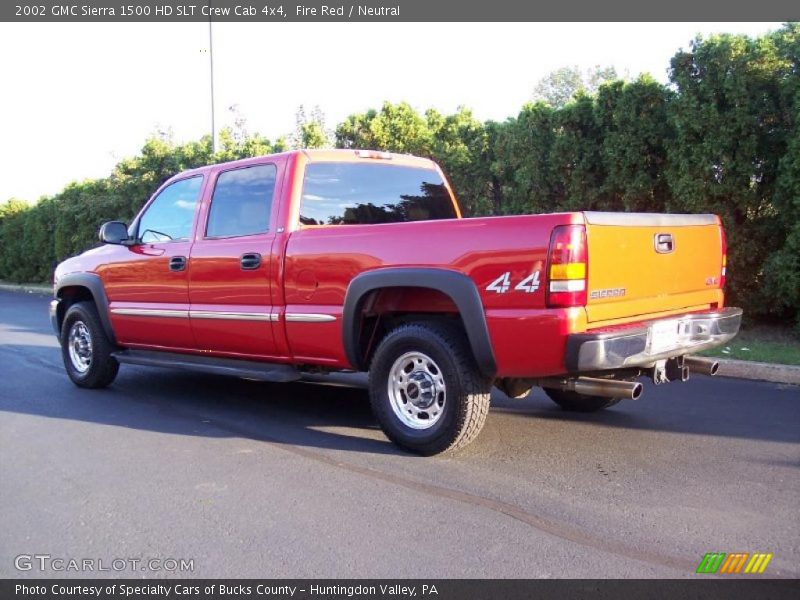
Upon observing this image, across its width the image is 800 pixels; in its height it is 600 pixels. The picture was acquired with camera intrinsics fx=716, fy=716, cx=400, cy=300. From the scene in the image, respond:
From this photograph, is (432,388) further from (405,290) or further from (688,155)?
(688,155)

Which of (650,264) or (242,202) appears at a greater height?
(242,202)

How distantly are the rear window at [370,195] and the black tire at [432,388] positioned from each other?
131cm

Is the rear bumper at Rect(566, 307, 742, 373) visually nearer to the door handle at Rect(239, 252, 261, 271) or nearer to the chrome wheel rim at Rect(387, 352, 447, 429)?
the chrome wheel rim at Rect(387, 352, 447, 429)

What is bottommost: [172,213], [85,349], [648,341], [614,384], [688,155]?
[85,349]

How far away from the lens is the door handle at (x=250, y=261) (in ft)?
17.9

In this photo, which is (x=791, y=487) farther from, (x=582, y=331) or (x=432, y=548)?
(x=432, y=548)

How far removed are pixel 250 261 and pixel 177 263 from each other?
1.00 metres

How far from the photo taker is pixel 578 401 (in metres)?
5.87

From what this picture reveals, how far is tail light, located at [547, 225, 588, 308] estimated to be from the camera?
397 centimetres

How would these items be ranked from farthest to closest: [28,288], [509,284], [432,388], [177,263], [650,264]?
[28,288] < [177,263] < [432,388] < [650,264] < [509,284]

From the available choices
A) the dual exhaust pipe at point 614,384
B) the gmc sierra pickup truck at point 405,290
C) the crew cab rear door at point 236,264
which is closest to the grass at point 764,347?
the gmc sierra pickup truck at point 405,290

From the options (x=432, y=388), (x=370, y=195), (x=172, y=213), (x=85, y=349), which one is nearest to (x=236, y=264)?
(x=370, y=195)

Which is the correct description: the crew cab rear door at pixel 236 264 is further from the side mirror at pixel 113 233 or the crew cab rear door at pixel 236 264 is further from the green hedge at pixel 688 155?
the green hedge at pixel 688 155
